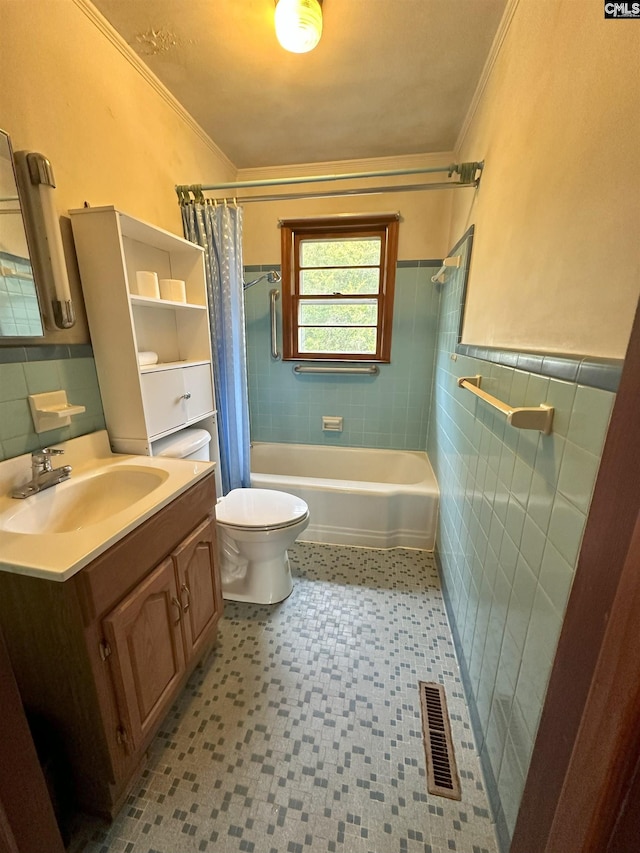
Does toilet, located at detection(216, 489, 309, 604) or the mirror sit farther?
toilet, located at detection(216, 489, 309, 604)

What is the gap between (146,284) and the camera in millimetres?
1407

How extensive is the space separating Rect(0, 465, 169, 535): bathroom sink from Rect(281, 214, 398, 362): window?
169 centimetres

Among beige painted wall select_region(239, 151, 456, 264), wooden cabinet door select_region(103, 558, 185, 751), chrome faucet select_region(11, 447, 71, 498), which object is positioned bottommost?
wooden cabinet door select_region(103, 558, 185, 751)

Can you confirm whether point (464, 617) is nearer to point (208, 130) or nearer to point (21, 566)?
point (21, 566)

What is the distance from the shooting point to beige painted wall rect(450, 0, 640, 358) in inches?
23.5

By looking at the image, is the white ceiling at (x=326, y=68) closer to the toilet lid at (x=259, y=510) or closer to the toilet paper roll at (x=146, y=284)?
the toilet paper roll at (x=146, y=284)

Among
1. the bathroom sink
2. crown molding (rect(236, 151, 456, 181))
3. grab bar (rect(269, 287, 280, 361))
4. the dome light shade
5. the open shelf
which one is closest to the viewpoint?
the bathroom sink

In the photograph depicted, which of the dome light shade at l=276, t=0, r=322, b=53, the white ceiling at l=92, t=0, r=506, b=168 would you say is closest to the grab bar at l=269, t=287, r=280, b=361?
the white ceiling at l=92, t=0, r=506, b=168

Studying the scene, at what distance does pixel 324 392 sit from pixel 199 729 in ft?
6.93

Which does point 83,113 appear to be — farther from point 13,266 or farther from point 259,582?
point 259,582

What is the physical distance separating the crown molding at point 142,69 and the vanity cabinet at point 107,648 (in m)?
1.80

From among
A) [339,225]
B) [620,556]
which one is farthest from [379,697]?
[339,225]

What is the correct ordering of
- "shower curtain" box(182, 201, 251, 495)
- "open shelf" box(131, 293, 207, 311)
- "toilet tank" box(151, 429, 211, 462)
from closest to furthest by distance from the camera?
1. "open shelf" box(131, 293, 207, 311)
2. "toilet tank" box(151, 429, 211, 462)
3. "shower curtain" box(182, 201, 251, 495)

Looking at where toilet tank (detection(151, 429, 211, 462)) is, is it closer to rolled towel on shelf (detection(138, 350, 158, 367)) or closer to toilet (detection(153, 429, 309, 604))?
toilet (detection(153, 429, 309, 604))
